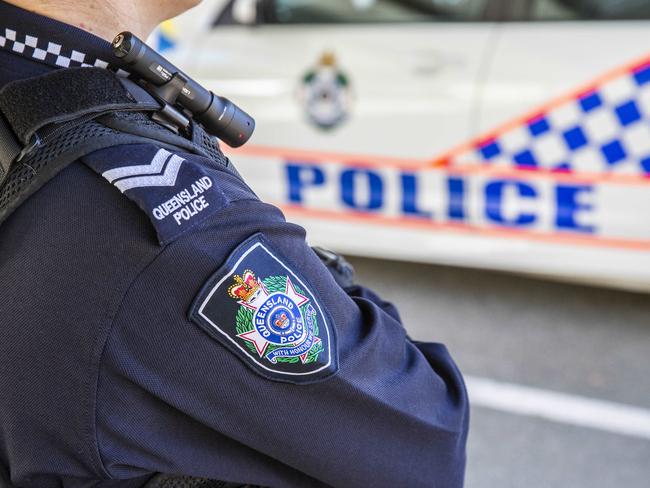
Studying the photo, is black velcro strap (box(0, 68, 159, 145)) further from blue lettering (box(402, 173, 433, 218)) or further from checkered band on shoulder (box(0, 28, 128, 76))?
blue lettering (box(402, 173, 433, 218))

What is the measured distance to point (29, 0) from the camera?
3.12ft

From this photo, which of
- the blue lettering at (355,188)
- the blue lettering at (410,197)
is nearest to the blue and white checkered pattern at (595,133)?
the blue lettering at (410,197)

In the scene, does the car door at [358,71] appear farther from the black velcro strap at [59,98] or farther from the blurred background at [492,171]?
the black velcro strap at [59,98]

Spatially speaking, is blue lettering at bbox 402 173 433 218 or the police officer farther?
blue lettering at bbox 402 173 433 218

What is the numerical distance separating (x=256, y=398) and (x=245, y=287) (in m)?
0.11

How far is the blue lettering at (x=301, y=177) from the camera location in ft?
11.5

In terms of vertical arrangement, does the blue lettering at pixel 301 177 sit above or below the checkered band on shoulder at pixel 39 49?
below

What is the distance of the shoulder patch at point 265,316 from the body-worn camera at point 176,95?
0.20 m

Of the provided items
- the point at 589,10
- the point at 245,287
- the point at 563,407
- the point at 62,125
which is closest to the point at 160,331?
the point at 245,287

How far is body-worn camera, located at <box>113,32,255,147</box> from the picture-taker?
95 cm

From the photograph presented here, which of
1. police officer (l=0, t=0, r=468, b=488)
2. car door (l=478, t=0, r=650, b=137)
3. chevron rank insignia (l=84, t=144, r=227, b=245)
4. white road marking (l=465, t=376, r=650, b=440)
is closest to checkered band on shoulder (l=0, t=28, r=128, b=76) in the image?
police officer (l=0, t=0, r=468, b=488)

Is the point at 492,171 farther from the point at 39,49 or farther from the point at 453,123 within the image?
the point at 39,49

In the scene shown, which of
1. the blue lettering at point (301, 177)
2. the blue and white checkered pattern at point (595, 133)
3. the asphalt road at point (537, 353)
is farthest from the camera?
the blue lettering at point (301, 177)

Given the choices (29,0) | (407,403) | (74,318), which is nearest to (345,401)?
(407,403)
